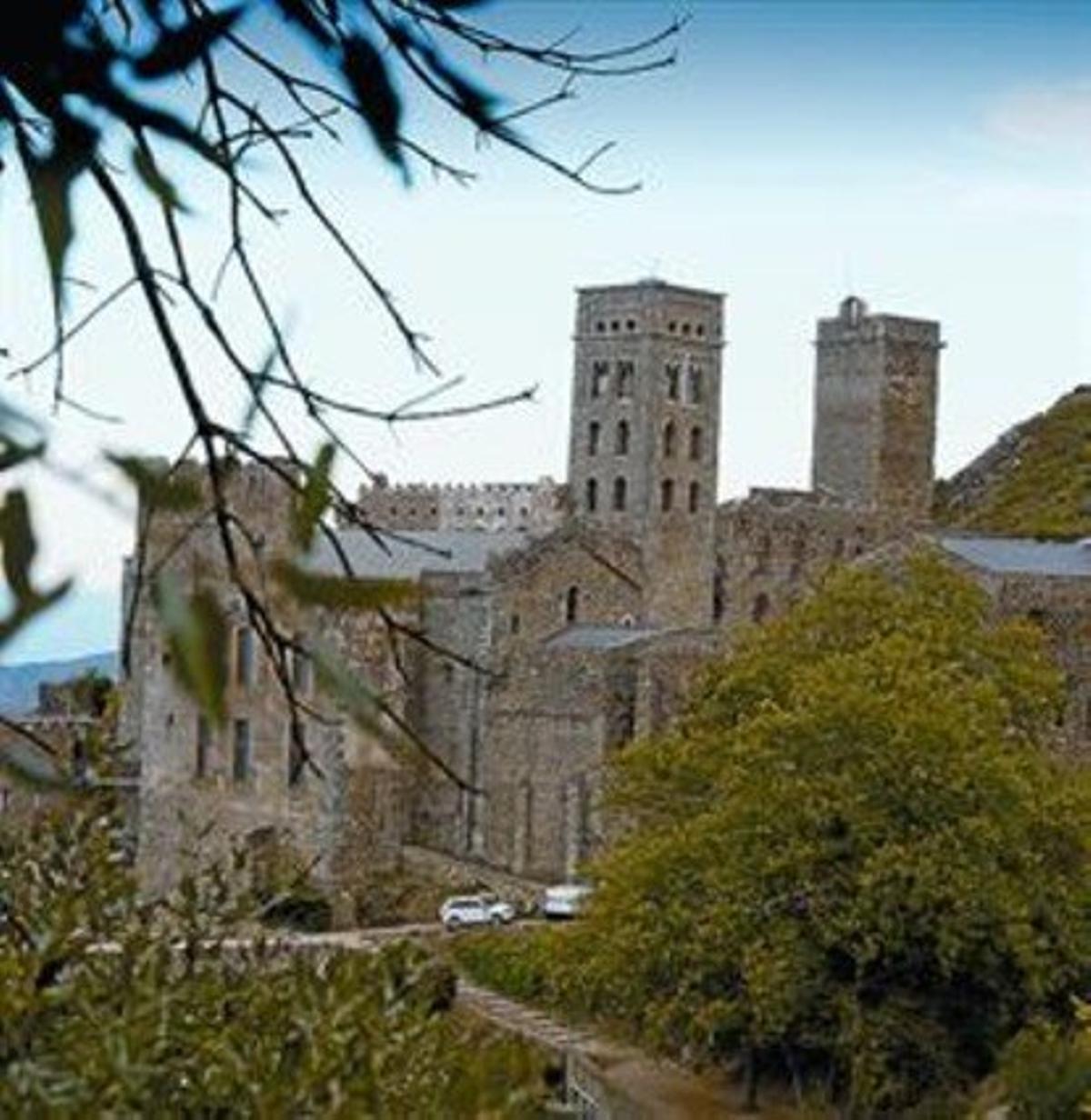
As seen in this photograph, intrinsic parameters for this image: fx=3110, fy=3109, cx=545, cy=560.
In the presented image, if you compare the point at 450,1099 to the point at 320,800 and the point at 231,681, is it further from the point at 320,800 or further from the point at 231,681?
the point at 320,800

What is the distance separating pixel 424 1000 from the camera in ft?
29.7

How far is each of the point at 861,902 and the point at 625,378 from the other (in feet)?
130

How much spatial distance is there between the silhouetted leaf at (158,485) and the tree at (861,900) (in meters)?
29.0

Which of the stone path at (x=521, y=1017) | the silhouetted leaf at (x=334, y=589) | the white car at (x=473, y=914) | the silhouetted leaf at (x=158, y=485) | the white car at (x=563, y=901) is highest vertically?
the silhouetted leaf at (x=158, y=485)

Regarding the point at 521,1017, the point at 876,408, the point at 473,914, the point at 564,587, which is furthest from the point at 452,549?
the point at 876,408

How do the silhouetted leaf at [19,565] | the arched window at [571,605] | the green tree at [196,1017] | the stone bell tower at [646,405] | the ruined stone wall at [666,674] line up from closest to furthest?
1. the silhouetted leaf at [19,565]
2. the green tree at [196,1017]
3. the ruined stone wall at [666,674]
4. the arched window at [571,605]
5. the stone bell tower at [646,405]

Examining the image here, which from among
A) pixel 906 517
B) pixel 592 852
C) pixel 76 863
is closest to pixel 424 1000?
pixel 76 863

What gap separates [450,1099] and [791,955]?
1009 inches

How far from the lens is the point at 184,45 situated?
3.13 m

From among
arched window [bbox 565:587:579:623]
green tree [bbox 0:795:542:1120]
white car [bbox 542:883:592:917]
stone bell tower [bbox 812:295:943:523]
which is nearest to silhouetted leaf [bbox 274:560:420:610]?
green tree [bbox 0:795:542:1120]

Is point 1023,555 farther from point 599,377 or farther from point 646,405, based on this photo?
point 599,377

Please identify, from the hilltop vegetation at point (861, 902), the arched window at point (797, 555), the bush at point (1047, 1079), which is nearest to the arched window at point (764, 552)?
the arched window at point (797, 555)

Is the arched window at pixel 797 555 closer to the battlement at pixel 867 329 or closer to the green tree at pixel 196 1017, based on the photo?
the battlement at pixel 867 329

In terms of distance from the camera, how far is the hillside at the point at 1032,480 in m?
82.1
